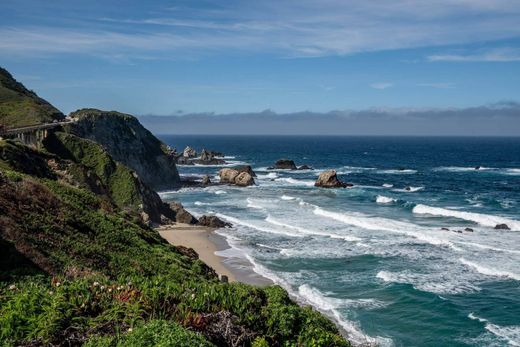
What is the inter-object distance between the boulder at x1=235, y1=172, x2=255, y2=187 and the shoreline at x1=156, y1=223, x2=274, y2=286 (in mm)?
34504

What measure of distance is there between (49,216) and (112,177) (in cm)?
3613

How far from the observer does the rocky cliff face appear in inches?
3223

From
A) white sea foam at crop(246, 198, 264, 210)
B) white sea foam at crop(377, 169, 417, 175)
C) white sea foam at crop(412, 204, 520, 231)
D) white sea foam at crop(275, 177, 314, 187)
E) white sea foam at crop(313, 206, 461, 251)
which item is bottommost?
white sea foam at crop(313, 206, 461, 251)

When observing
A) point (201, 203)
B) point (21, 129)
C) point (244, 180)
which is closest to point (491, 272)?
point (201, 203)

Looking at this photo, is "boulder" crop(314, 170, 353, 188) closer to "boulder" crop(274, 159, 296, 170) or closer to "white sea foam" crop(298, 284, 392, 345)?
"boulder" crop(274, 159, 296, 170)

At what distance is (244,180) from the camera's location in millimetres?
85750

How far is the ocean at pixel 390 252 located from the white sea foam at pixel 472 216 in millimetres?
127

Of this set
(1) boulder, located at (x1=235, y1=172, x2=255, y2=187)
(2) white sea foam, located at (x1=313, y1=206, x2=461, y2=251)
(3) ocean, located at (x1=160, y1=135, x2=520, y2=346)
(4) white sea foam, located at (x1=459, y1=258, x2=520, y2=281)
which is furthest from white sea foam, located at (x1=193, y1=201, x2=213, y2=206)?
(4) white sea foam, located at (x1=459, y1=258, x2=520, y2=281)

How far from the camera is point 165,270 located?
20.6 meters

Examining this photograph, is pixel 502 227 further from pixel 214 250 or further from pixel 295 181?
pixel 295 181

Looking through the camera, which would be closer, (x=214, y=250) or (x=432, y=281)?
(x=432, y=281)

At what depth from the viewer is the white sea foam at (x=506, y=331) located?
24469 mm

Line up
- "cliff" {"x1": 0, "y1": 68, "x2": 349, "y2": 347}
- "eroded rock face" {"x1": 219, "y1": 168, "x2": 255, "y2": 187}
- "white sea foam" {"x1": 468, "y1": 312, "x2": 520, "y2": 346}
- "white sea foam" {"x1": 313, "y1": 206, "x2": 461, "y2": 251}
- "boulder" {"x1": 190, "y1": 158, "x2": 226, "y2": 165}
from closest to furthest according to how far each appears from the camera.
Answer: "cliff" {"x1": 0, "y1": 68, "x2": 349, "y2": 347}
"white sea foam" {"x1": 468, "y1": 312, "x2": 520, "y2": 346}
"white sea foam" {"x1": 313, "y1": 206, "x2": 461, "y2": 251}
"eroded rock face" {"x1": 219, "y1": 168, "x2": 255, "y2": 187}
"boulder" {"x1": 190, "y1": 158, "x2": 226, "y2": 165}

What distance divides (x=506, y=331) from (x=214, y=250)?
23.0 m
